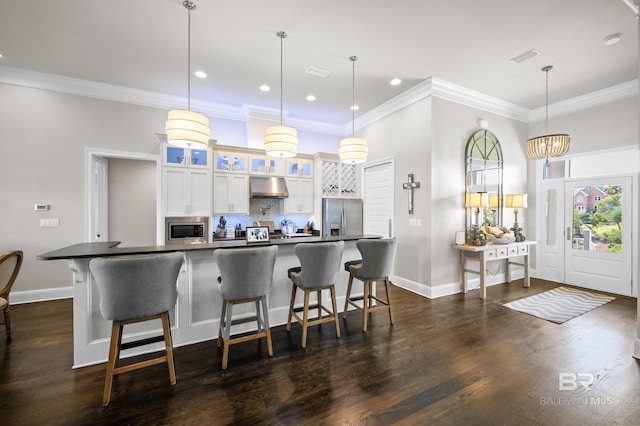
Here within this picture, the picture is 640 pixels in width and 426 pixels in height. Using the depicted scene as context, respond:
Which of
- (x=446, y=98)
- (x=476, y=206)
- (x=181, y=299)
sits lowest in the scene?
(x=181, y=299)

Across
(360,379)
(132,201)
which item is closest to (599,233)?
(360,379)

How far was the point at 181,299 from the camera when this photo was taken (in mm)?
2625

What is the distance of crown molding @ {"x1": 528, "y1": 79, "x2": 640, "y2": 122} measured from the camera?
414 centimetres

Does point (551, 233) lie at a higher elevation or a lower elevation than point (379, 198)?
lower

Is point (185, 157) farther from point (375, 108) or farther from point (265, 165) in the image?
point (375, 108)

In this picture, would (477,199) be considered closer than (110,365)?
No

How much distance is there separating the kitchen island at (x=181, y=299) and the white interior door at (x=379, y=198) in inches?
76.2

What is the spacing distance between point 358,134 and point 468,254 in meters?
3.41

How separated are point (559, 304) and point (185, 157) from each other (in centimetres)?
627

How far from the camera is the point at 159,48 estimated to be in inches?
130

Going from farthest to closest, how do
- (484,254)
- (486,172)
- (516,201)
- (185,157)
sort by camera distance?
(486,172) < (516,201) < (185,157) < (484,254)

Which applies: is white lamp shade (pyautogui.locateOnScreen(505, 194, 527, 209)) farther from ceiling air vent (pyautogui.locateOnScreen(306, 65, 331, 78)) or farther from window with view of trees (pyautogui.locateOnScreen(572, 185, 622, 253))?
ceiling air vent (pyautogui.locateOnScreen(306, 65, 331, 78))

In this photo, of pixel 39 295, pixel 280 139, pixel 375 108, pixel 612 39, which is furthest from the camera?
pixel 375 108

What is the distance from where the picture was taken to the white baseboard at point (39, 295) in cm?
383
